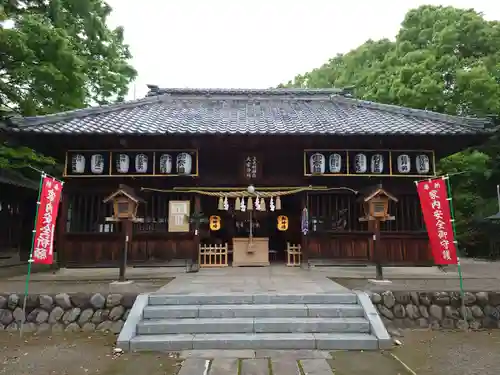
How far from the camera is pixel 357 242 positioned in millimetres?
13023

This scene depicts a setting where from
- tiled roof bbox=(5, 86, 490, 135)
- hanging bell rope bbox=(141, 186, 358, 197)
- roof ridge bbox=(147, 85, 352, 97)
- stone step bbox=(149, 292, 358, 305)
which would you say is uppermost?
roof ridge bbox=(147, 85, 352, 97)

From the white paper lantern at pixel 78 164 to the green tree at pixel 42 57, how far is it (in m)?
2.88

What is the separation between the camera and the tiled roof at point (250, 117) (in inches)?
481

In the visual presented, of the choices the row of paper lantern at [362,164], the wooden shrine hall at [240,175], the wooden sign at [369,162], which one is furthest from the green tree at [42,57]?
the wooden sign at [369,162]

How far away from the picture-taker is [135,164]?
1274 centimetres

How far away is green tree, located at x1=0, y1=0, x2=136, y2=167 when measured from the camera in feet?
42.5

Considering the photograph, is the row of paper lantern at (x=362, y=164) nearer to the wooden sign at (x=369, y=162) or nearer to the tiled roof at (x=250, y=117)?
the wooden sign at (x=369, y=162)

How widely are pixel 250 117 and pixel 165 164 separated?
4169mm

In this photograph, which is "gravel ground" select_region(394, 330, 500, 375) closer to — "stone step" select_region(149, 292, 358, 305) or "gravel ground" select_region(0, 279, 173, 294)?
"stone step" select_region(149, 292, 358, 305)

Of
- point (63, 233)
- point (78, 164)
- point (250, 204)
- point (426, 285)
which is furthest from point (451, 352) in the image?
point (78, 164)

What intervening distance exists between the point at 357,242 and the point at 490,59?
58.7 feet

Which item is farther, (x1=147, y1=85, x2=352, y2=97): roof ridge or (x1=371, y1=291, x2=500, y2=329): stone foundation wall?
(x1=147, y1=85, x2=352, y2=97): roof ridge

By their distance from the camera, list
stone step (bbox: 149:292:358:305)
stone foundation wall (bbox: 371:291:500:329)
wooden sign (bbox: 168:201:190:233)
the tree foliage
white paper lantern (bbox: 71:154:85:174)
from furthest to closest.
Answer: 1. the tree foliage
2. wooden sign (bbox: 168:201:190:233)
3. white paper lantern (bbox: 71:154:85:174)
4. stone foundation wall (bbox: 371:291:500:329)
5. stone step (bbox: 149:292:358:305)

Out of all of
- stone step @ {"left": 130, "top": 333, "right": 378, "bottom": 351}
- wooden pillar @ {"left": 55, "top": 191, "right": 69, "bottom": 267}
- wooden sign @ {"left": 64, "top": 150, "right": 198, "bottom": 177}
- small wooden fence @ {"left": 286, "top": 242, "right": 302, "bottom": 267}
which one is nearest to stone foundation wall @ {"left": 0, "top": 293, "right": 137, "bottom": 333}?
stone step @ {"left": 130, "top": 333, "right": 378, "bottom": 351}
